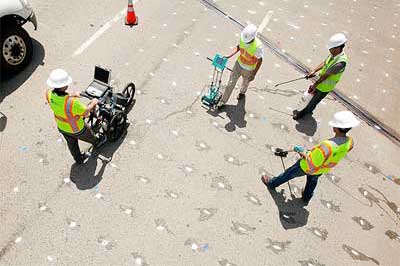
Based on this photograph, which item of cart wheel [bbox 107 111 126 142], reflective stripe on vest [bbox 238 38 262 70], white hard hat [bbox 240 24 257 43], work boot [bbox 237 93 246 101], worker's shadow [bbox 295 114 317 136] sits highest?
white hard hat [bbox 240 24 257 43]

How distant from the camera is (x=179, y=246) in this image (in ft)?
16.3

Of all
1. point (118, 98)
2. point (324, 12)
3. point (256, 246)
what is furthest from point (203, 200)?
point (324, 12)

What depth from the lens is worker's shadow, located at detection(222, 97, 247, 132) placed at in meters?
6.77

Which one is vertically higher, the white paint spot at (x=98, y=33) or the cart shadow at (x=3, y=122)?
the white paint spot at (x=98, y=33)

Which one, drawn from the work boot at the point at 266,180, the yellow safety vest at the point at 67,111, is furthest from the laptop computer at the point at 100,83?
the work boot at the point at 266,180

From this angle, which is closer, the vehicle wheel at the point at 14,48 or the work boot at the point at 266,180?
the work boot at the point at 266,180

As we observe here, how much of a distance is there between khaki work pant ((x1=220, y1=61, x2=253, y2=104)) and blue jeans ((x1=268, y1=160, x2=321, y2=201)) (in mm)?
2103

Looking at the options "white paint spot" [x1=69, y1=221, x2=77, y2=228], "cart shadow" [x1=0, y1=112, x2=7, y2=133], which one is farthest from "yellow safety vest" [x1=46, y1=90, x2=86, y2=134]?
"cart shadow" [x1=0, y1=112, x2=7, y2=133]

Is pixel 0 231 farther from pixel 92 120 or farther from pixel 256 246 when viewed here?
pixel 256 246

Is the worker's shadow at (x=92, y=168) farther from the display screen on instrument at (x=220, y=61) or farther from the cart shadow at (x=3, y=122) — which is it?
the display screen on instrument at (x=220, y=61)

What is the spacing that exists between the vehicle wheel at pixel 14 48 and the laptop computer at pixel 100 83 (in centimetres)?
219

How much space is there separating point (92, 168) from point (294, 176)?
3.40 metres

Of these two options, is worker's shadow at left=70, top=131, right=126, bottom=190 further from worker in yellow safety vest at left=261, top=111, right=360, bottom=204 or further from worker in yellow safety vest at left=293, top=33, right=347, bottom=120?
worker in yellow safety vest at left=293, top=33, right=347, bottom=120

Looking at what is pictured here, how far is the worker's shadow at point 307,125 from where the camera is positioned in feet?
22.9
